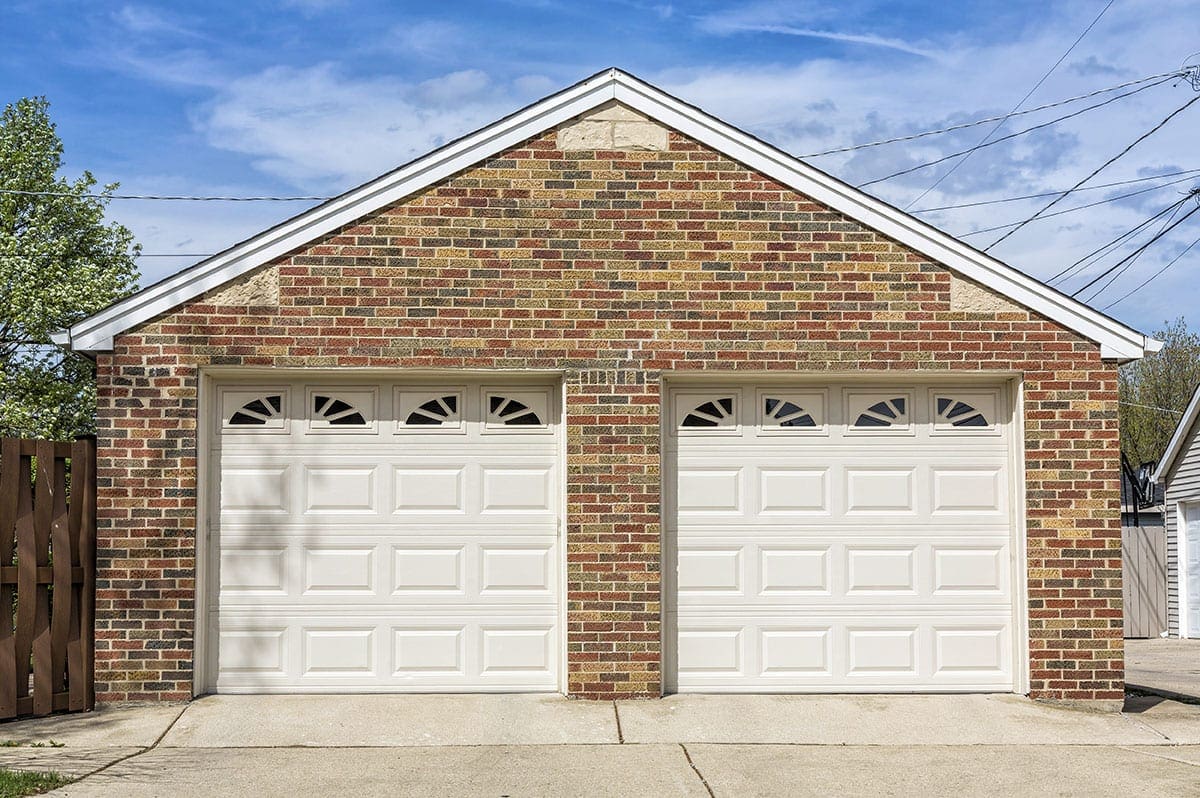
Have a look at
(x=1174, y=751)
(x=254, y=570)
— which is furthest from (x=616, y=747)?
(x=1174, y=751)

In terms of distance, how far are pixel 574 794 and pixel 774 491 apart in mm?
3629

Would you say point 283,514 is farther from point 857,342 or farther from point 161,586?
point 857,342

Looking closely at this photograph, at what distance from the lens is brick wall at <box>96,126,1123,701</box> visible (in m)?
9.94

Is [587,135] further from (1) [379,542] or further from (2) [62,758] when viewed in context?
(2) [62,758]

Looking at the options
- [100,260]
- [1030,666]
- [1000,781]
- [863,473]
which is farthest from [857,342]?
[100,260]

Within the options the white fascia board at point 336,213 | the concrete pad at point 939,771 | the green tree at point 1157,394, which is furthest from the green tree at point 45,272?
the green tree at point 1157,394

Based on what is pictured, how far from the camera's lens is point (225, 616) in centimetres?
1016

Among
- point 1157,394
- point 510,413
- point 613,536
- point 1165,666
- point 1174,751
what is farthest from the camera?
point 1157,394

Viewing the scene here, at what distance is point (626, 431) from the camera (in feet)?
33.4

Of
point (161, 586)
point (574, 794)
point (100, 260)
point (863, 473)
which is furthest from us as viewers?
point (100, 260)

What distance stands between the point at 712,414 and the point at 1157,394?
3263 cm

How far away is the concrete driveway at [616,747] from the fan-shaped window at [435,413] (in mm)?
2144

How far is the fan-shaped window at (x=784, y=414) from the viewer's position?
34.5 ft

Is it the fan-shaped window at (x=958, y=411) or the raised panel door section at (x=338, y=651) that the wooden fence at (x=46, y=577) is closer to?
the raised panel door section at (x=338, y=651)
